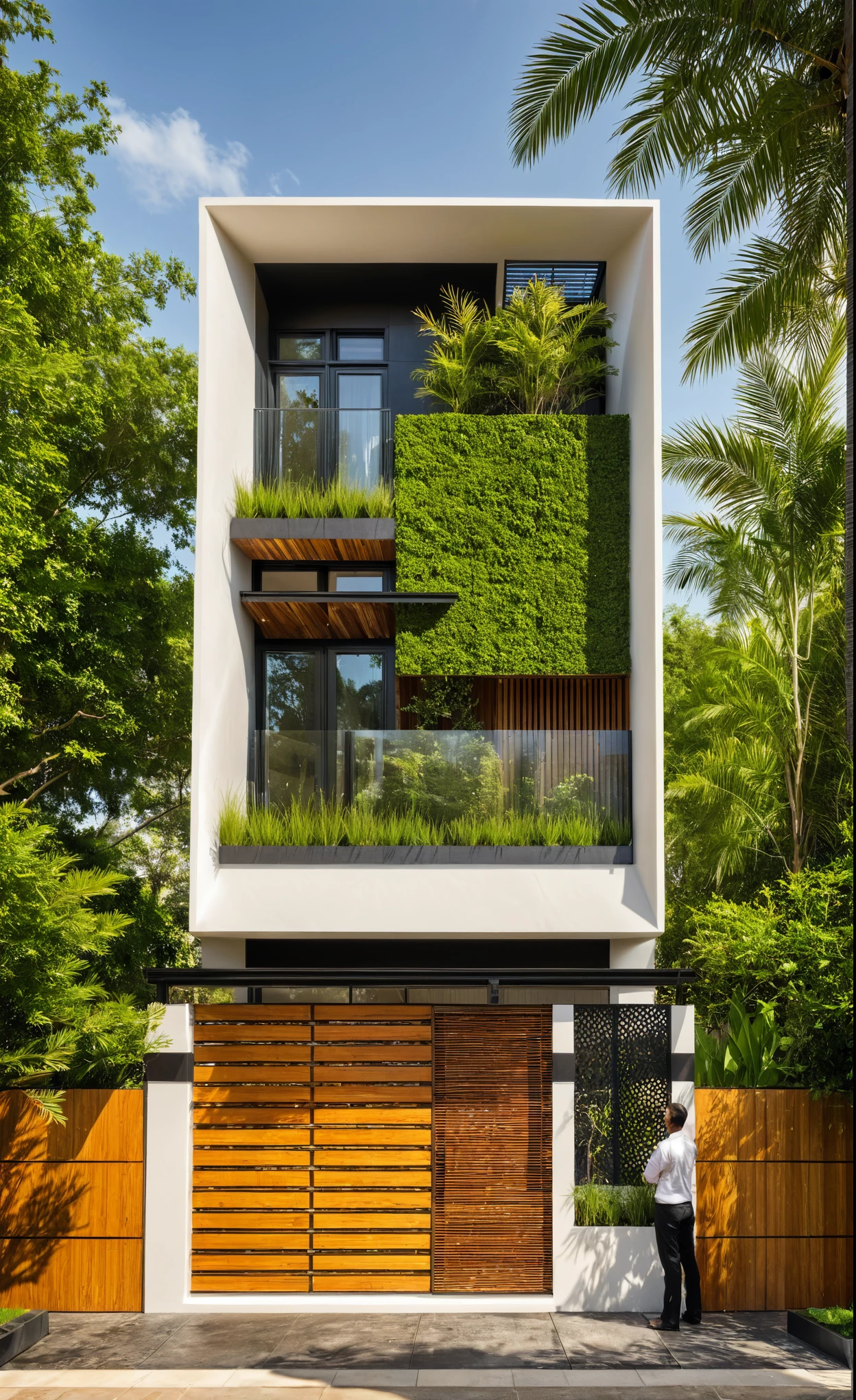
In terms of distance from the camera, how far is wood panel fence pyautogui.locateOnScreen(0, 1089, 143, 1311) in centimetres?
812

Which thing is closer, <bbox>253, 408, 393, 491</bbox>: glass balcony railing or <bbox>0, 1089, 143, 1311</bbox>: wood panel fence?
<bbox>0, 1089, 143, 1311</bbox>: wood panel fence

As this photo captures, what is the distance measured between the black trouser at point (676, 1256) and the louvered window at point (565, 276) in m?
10.1

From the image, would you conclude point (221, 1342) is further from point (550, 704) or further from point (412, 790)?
point (550, 704)

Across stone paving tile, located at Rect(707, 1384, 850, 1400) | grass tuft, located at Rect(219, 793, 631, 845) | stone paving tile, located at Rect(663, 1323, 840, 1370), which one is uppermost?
grass tuft, located at Rect(219, 793, 631, 845)

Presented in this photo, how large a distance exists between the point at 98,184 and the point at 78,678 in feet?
28.0

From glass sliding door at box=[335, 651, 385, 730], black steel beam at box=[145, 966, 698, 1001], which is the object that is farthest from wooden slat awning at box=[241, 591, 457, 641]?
black steel beam at box=[145, 966, 698, 1001]

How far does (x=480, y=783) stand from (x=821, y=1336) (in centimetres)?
548

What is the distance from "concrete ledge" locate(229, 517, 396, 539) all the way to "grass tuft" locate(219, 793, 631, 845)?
313cm

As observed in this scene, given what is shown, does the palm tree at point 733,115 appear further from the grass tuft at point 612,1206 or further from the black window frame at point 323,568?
the grass tuft at point 612,1206

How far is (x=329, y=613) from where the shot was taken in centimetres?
1132

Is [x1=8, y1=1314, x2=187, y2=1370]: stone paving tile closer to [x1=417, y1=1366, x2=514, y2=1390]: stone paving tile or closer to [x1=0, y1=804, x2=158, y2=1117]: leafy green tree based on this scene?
[x1=0, y1=804, x2=158, y2=1117]: leafy green tree

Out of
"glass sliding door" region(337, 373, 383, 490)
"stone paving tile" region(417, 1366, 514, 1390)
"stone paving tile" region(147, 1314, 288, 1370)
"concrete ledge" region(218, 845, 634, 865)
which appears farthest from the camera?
"glass sliding door" region(337, 373, 383, 490)

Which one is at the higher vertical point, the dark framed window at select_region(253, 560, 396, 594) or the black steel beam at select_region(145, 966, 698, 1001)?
the dark framed window at select_region(253, 560, 396, 594)

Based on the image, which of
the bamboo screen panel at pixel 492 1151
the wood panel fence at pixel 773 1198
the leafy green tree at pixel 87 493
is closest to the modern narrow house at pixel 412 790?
the bamboo screen panel at pixel 492 1151
